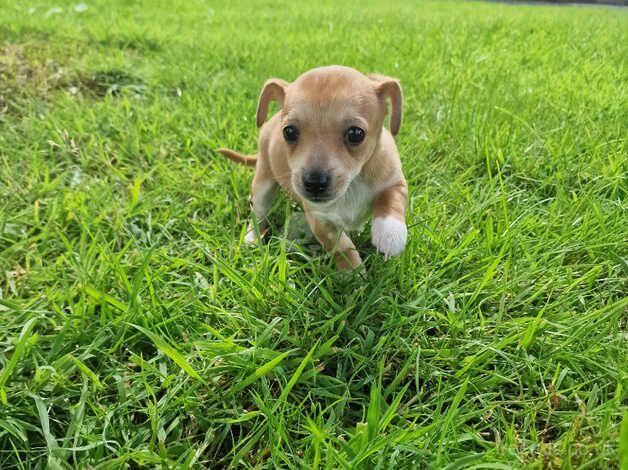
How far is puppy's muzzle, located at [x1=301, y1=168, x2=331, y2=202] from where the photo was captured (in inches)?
70.6

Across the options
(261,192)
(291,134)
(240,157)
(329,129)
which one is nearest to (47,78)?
(240,157)

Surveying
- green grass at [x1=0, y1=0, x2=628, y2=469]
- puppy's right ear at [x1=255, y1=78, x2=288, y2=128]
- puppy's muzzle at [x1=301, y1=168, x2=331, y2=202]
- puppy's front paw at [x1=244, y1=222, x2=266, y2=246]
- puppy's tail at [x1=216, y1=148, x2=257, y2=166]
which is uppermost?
puppy's right ear at [x1=255, y1=78, x2=288, y2=128]

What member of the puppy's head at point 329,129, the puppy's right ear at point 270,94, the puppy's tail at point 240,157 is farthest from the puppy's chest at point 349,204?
the puppy's tail at point 240,157

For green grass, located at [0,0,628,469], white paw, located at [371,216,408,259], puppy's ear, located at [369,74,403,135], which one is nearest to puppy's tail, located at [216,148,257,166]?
green grass, located at [0,0,628,469]

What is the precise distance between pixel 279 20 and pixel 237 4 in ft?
7.39

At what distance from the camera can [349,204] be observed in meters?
2.13

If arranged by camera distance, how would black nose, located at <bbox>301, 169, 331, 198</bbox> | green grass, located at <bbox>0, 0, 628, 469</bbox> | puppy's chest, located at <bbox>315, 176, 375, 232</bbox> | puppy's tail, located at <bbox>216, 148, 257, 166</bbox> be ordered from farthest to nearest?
puppy's tail, located at <bbox>216, 148, 257, 166</bbox> → puppy's chest, located at <bbox>315, 176, 375, 232</bbox> → black nose, located at <bbox>301, 169, 331, 198</bbox> → green grass, located at <bbox>0, 0, 628, 469</bbox>

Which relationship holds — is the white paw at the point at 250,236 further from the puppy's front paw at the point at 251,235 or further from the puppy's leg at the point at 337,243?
the puppy's leg at the point at 337,243

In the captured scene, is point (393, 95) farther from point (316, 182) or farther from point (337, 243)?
point (337, 243)

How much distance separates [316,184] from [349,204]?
1.20 ft

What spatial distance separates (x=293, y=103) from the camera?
75.9 inches

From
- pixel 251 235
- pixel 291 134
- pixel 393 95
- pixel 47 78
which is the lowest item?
pixel 251 235

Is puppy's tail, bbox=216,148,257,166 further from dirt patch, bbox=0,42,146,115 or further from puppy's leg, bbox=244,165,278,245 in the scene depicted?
dirt patch, bbox=0,42,146,115

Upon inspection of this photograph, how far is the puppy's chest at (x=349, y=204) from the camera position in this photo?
211 centimetres
